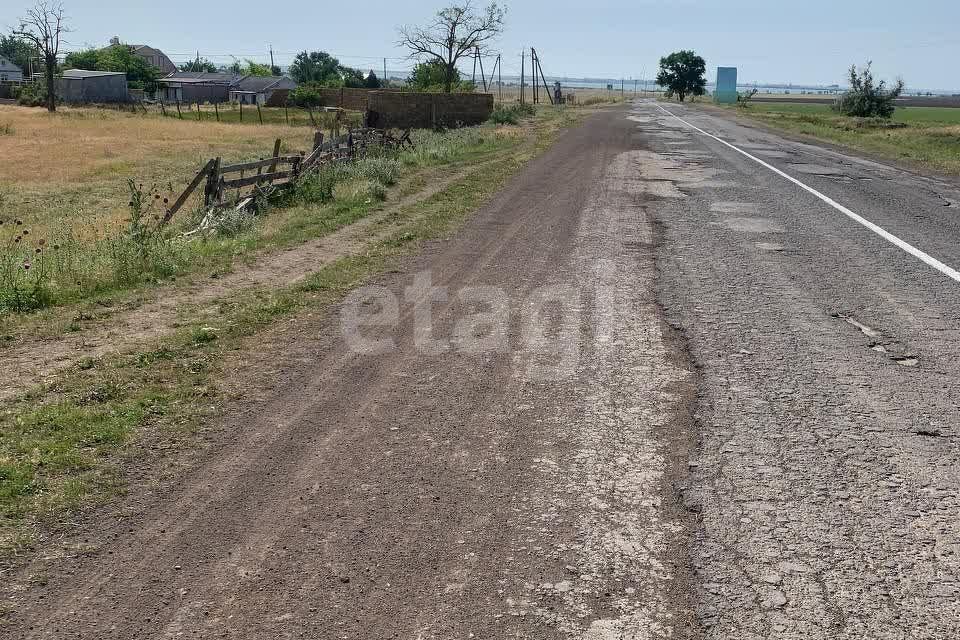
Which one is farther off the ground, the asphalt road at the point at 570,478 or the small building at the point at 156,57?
the small building at the point at 156,57

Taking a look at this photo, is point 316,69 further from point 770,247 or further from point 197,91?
point 770,247

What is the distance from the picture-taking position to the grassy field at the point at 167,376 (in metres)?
3.96

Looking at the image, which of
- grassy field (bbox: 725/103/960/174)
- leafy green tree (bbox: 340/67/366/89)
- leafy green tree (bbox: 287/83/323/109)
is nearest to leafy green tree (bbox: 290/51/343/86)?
leafy green tree (bbox: 340/67/366/89)

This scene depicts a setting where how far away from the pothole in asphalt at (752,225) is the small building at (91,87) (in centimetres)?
8247

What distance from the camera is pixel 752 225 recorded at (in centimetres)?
1082

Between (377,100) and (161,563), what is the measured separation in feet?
147

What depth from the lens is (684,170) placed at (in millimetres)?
17344

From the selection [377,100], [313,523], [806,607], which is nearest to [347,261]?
[313,523]

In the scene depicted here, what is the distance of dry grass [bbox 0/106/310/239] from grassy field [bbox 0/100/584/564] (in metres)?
3.89

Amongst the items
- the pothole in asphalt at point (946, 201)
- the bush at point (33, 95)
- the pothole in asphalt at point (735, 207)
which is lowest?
the pothole in asphalt at point (735, 207)

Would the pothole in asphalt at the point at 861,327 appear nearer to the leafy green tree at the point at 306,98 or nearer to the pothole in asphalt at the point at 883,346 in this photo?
the pothole in asphalt at the point at 883,346

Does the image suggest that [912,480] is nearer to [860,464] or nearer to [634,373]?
[860,464]

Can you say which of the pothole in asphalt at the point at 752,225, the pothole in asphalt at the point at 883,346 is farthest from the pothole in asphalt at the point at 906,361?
the pothole in asphalt at the point at 752,225

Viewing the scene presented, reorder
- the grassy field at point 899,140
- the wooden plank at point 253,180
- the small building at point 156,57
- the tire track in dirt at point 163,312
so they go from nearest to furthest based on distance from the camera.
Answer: the tire track in dirt at point 163,312, the wooden plank at point 253,180, the grassy field at point 899,140, the small building at point 156,57
